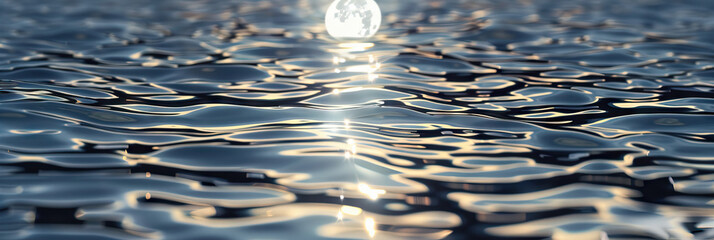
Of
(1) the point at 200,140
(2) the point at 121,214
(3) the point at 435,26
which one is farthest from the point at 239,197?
(3) the point at 435,26

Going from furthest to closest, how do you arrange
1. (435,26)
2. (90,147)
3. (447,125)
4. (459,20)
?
(459,20) < (435,26) < (447,125) < (90,147)

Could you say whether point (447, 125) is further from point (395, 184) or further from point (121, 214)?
point (121, 214)

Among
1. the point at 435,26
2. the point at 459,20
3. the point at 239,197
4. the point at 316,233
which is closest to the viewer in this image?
the point at 316,233

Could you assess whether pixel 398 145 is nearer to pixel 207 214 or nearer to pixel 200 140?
pixel 200 140

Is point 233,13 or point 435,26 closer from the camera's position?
point 435,26

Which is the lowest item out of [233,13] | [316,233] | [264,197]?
[316,233]

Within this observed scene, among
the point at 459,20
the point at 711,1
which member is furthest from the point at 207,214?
the point at 711,1

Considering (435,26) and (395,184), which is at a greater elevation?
(435,26)
